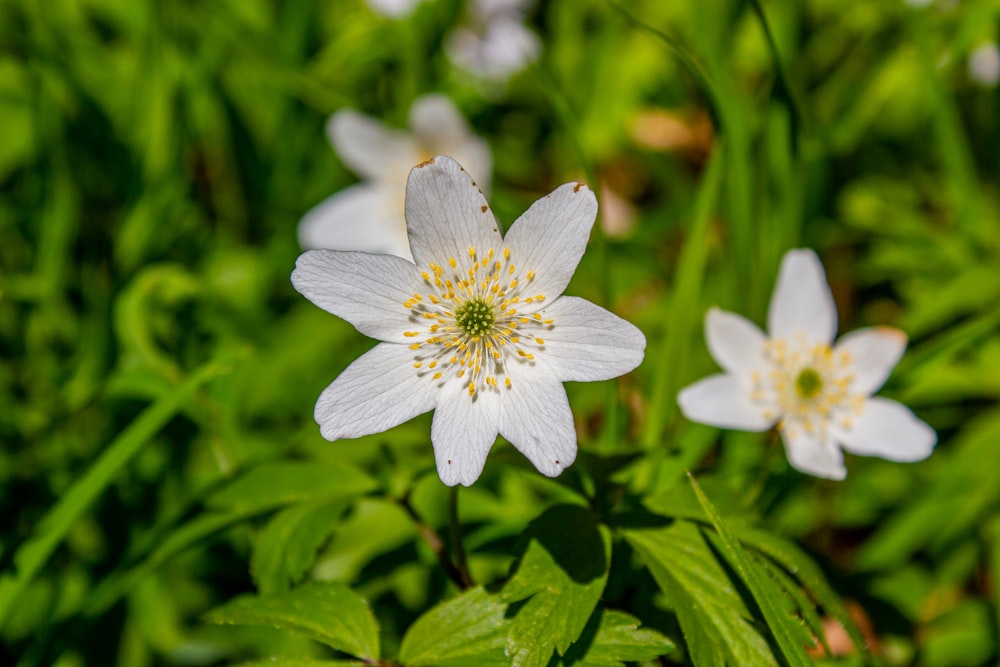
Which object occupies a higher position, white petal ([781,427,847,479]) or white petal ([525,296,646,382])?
white petal ([525,296,646,382])

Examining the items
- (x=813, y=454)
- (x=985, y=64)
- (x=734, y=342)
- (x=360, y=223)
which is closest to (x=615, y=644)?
(x=813, y=454)

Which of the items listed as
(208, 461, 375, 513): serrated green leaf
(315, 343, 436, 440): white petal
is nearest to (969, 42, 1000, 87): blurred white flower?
(315, 343, 436, 440): white petal

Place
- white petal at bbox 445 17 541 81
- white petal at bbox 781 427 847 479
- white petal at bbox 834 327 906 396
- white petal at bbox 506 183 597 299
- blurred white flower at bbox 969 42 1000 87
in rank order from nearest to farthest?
white petal at bbox 506 183 597 299 < white petal at bbox 781 427 847 479 < white petal at bbox 834 327 906 396 < blurred white flower at bbox 969 42 1000 87 < white petal at bbox 445 17 541 81

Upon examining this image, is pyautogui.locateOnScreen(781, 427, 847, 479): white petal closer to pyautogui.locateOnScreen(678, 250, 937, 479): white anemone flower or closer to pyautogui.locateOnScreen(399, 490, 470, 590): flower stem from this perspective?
pyautogui.locateOnScreen(678, 250, 937, 479): white anemone flower

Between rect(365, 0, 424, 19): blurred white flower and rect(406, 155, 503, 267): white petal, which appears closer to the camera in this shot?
rect(406, 155, 503, 267): white petal

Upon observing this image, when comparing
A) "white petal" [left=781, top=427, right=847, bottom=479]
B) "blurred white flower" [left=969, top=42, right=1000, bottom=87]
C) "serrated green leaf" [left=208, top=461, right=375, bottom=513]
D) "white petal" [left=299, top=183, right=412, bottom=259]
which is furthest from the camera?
"blurred white flower" [left=969, top=42, right=1000, bottom=87]

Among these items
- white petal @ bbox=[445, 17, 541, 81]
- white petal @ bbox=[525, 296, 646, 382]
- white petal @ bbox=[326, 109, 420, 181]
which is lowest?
white petal @ bbox=[525, 296, 646, 382]

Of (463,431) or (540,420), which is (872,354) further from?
(463,431)
